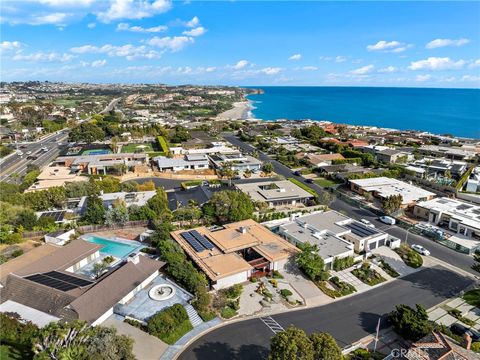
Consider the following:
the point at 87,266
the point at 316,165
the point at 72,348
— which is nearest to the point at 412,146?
the point at 316,165

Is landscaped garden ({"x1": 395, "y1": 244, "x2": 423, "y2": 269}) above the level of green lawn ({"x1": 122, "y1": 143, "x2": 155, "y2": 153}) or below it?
below

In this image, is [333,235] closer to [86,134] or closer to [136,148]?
[136,148]

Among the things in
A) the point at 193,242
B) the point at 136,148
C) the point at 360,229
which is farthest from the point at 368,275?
the point at 136,148

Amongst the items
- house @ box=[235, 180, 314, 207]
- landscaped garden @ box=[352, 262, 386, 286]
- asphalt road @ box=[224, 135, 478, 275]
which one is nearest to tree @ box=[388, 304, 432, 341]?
landscaped garden @ box=[352, 262, 386, 286]

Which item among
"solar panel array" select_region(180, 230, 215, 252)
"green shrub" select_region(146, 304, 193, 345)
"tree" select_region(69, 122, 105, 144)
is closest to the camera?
"green shrub" select_region(146, 304, 193, 345)

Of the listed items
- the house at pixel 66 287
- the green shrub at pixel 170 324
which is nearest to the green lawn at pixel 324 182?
the house at pixel 66 287

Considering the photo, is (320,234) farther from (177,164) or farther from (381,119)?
(381,119)

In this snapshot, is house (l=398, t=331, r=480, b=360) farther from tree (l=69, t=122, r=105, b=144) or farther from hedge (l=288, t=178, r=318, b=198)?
tree (l=69, t=122, r=105, b=144)
